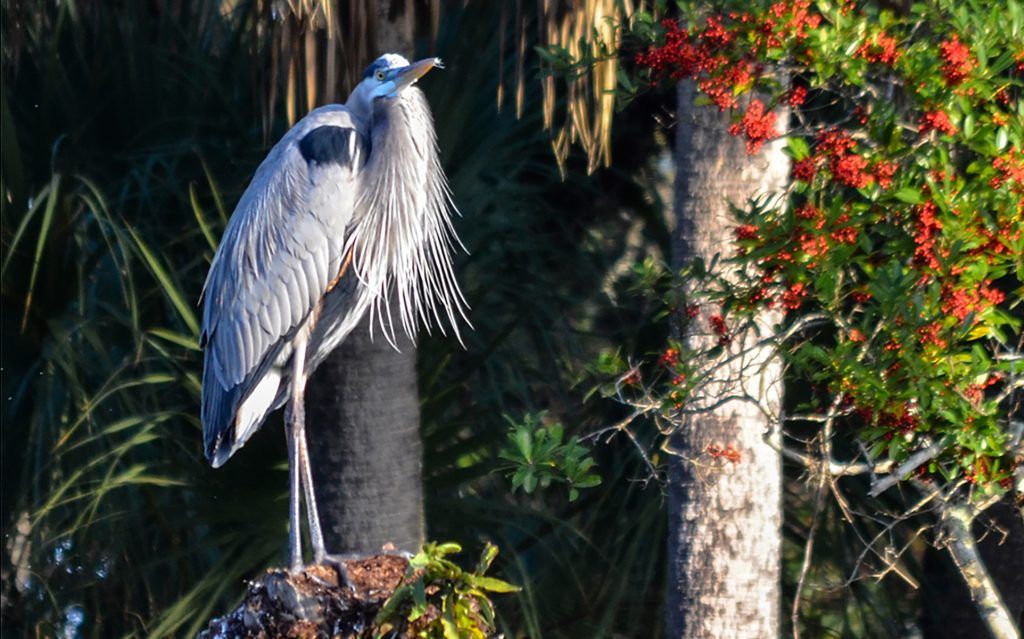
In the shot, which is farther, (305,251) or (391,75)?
(305,251)

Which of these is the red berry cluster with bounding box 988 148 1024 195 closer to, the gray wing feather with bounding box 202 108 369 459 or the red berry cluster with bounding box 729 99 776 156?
the red berry cluster with bounding box 729 99 776 156

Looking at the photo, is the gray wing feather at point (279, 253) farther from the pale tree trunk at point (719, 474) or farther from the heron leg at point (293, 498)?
the pale tree trunk at point (719, 474)

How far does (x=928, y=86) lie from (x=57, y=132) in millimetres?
3950

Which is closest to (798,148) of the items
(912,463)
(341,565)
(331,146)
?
(912,463)

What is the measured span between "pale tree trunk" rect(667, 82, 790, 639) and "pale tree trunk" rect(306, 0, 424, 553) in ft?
2.82

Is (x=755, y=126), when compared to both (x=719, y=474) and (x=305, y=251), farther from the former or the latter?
(x=305, y=251)

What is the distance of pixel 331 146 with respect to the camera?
4867 millimetres

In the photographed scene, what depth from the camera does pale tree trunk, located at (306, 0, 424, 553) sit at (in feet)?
16.6

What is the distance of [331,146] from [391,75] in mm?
301

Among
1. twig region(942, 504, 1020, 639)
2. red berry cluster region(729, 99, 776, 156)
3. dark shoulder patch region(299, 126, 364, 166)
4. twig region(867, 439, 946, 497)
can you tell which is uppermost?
dark shoulder patch region(299, 126, 364, 166)

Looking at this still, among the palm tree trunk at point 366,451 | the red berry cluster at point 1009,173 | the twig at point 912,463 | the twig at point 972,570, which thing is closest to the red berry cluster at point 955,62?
the red berry cluster at point 1009,173

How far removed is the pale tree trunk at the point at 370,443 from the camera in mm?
5055

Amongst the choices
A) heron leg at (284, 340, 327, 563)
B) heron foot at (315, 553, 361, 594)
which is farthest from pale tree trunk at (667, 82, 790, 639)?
heron foot at (315, 553, 361, 594)

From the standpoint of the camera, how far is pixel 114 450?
5.37 metres
